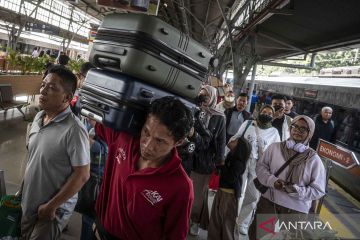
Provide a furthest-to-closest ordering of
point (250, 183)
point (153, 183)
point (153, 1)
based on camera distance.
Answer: point (153, 1) → point (250, 183) → point (153, 183)

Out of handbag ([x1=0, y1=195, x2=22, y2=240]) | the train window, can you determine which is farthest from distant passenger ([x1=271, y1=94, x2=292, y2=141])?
the train window

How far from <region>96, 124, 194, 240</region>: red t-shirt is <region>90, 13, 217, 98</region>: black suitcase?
1.24 ft

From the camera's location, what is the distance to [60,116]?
7.13 ft

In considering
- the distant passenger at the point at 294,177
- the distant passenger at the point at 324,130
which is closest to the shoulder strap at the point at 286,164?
the distant passenger at the point at 294,177

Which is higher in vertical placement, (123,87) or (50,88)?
(123,87)

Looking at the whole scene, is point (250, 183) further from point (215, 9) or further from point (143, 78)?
point (215, 9)

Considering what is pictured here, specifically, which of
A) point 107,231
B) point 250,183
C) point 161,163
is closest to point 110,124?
point 161,163

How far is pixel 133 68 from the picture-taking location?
5.21 ft

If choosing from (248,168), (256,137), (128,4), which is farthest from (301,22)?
(248,168)

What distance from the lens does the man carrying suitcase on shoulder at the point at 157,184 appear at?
1506 millimetres

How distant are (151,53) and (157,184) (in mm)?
664

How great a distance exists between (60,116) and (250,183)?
2.86 m

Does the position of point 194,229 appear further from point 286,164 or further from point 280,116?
point 280,116

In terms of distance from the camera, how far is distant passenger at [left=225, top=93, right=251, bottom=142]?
4.96 m
